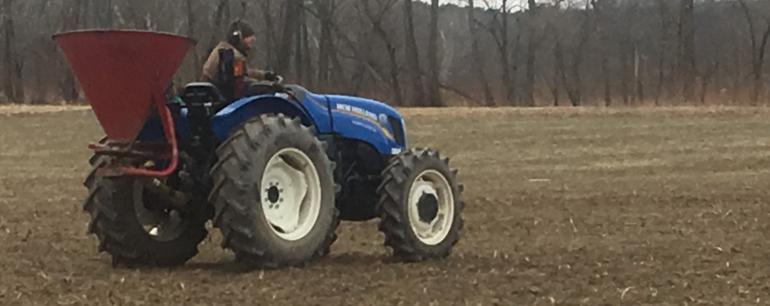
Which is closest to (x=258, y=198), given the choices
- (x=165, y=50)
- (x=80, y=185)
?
(x=165, y=50)

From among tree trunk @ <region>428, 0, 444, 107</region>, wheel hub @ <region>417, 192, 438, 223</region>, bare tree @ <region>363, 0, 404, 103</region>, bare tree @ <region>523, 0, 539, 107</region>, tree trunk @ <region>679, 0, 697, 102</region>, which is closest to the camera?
wheel hub @ <region>417, 192, 438, 223</region>

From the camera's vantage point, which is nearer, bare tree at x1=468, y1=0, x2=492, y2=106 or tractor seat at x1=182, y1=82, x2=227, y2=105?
tractor seat at x1=182, y1=82, x2=227, y2=105

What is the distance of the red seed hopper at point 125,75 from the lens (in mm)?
6891

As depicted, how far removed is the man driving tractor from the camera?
25.4ft

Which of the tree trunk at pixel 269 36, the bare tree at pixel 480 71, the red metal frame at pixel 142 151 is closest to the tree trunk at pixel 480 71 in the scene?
the bare tree at pixel 480 71

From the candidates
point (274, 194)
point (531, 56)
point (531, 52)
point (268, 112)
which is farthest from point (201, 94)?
point (531, 52)

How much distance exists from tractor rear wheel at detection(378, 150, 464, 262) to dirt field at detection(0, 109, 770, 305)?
6.4 inches

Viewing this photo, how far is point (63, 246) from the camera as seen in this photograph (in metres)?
9.16

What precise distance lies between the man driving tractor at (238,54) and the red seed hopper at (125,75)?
0.56 m

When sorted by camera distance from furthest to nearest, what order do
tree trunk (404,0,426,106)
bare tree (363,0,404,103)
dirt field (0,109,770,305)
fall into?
1. bare tree (363,0,404,103)
2. tree trunk (404,0,426,106)
3. dirt field (0,109,770,305)

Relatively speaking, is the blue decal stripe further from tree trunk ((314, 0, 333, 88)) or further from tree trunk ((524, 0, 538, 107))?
tree trunk ((314, 0, 333, 88))

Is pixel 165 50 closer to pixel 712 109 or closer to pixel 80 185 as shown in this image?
pixel 80 185

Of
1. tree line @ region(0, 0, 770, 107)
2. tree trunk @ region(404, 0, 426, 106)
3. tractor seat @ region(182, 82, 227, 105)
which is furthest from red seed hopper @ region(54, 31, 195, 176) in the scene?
tree trunk @ region(404, 0, 426, 106)

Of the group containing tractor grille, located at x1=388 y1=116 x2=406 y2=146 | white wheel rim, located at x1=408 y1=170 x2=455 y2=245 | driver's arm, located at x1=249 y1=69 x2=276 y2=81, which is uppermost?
driver's arm, located at x1=249 y1=69 x2=276 y2=81
